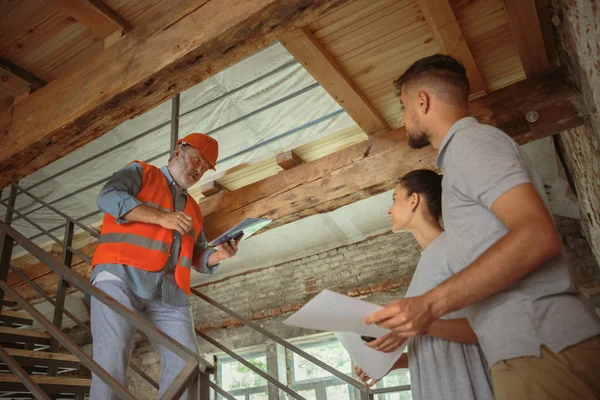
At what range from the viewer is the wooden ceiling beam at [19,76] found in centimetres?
312

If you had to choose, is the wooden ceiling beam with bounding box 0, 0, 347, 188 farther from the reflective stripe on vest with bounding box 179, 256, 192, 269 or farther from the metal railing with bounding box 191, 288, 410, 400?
the metal railing with bounding box 191, 288, 410, 400

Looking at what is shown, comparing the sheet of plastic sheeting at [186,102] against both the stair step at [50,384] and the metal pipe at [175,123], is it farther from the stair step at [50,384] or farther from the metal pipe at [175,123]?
the stair step at [50,384]

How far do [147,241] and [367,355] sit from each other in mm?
1430

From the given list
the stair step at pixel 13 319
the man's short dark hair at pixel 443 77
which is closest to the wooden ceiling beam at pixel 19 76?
the stair step at pixel 13 319

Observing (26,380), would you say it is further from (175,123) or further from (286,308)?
(286,308)

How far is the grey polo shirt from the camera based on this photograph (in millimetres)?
1038

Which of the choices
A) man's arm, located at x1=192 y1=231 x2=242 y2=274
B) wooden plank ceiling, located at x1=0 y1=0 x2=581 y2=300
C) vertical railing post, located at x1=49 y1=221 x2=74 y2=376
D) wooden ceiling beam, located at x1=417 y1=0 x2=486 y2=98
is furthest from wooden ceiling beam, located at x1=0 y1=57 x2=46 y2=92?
wooden ceiling beam, located at x1=417 y1=0 x2=486 y2=98

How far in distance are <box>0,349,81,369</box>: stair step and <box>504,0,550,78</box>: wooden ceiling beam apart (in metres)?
3.52

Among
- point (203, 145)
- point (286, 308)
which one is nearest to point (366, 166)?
point (203, 145)

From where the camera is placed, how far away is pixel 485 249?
1170 mm

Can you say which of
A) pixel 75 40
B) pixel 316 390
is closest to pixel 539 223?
pixel 75 40

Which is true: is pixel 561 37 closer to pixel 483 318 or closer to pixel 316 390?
pixel 483 318

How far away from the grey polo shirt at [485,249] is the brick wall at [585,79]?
97cm

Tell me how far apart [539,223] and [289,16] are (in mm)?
1425
